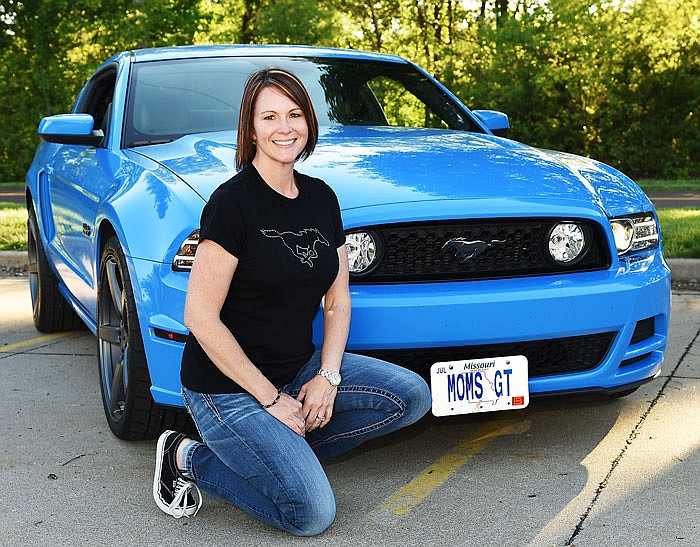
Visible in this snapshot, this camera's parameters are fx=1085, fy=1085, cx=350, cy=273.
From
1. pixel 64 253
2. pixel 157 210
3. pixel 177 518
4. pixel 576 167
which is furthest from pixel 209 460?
pixel 64 253

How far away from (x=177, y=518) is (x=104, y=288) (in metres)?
1.23

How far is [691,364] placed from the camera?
217 inches

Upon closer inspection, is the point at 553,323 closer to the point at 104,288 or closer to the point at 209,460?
the point at 209,460

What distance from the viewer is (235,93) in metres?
5.15

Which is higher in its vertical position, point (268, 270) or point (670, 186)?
point (268, 270)

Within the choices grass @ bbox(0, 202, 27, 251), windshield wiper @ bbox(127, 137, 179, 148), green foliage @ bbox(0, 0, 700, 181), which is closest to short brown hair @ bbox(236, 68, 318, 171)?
windshield wiper @ bbox(127, 137, 179, 148)

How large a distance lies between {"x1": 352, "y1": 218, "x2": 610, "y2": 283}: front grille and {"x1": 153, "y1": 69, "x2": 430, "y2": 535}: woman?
25cm

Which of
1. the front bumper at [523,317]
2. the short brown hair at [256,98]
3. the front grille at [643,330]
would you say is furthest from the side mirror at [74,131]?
the front grille at [643,330]

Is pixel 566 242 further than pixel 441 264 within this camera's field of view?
Yes

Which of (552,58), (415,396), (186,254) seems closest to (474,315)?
(415,396)

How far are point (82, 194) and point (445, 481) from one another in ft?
7.28

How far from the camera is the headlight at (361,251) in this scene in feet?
12.1

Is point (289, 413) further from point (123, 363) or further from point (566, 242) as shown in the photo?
point (566, 242)

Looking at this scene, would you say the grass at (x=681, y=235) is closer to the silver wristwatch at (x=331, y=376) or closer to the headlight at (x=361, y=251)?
the headlight at (x=361, y=251)
